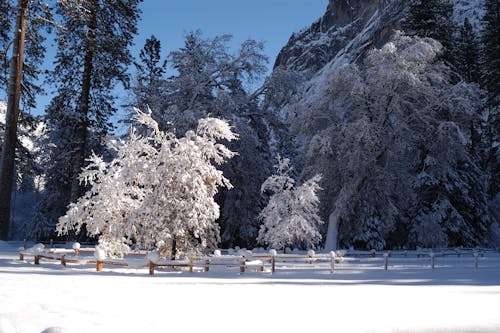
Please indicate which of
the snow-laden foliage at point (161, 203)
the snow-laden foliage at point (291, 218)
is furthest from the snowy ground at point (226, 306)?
the snow-laden foliage at point (291, 218)

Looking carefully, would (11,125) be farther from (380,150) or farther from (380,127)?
(380,150)

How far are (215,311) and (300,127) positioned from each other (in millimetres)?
22893

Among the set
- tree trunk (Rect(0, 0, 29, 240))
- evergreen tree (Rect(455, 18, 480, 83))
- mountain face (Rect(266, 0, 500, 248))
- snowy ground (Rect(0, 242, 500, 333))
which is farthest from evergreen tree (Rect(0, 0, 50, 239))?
evergreen tree (Rect(455, 18, 480, 83))

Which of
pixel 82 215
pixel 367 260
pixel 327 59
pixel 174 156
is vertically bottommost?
pixel 367 260

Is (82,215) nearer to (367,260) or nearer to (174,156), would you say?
(174,156)

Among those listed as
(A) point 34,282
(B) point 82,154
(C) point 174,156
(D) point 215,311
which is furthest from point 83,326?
(B) point 82,154

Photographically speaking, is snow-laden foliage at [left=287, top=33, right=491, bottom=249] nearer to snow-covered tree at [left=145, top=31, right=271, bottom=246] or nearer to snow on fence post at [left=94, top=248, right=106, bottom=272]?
snow-covered tree at [left=145, top=31, right=271, bottom=246]

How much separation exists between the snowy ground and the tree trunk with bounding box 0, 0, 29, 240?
643 centimetres

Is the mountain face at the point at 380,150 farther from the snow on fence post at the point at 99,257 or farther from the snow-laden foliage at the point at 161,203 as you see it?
the snow on fence post at the point at 99,257

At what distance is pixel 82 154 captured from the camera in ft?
87.8

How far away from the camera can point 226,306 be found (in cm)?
835

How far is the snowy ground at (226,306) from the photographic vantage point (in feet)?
22.2

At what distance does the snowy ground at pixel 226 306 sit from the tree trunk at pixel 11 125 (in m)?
6.43

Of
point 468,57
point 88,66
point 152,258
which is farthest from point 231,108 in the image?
point 468,57
